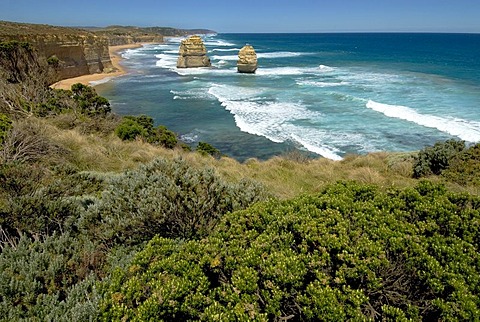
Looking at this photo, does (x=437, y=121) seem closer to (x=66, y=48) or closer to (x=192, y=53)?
(x=66, y=48)

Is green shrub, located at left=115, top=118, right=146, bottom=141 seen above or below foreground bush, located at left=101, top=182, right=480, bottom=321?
below

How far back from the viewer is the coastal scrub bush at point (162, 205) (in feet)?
16.7

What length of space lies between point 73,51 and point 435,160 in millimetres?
47025

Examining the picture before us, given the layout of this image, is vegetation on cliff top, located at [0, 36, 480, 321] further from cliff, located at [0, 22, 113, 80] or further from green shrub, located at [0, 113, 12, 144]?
cliff, located at [0, 22, 113, 80]

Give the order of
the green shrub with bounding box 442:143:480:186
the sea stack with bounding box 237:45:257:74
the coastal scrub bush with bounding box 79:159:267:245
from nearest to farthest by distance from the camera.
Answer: the coastal scrub bush with bounding box 79:159:267:245, the green shrub with bounding box 442:143:480:186, the sea stack with bounding box 237:45:257:74

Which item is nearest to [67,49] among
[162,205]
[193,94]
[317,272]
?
[193,94]

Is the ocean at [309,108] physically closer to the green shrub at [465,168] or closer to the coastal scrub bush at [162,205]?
the green shrub at [465,168]

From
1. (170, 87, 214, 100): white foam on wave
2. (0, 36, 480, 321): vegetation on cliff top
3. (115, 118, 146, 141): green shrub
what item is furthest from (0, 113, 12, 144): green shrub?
(170, 87, 214, 100): white foam on wave

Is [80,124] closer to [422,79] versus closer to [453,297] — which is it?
[453,297]

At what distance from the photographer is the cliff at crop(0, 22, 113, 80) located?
39.4 meters

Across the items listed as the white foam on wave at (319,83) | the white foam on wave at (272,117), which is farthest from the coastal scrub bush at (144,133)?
the white foam on wave at (319,83)

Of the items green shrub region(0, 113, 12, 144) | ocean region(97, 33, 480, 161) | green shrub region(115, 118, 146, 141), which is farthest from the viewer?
ocean region(97, 33, 480, 161)

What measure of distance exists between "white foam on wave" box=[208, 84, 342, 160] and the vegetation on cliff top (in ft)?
48.9

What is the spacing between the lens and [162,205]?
204 inches
